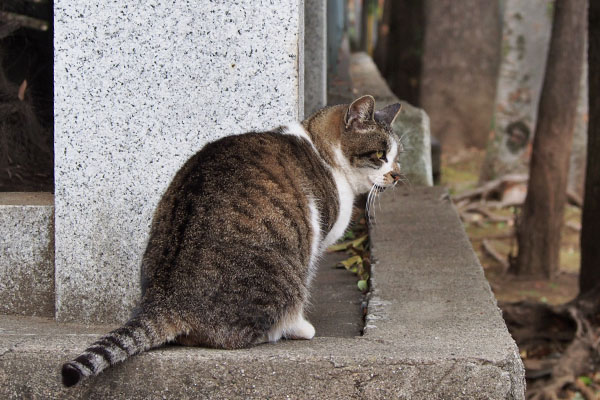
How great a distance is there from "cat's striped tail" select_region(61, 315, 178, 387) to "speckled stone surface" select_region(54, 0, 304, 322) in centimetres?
85

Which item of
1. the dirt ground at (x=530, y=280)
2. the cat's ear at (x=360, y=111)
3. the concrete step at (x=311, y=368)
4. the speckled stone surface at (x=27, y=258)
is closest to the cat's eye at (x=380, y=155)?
the cat's ear at (x=360, y=111)

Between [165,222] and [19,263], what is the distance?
1.03m

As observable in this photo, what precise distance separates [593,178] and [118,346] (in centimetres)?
465

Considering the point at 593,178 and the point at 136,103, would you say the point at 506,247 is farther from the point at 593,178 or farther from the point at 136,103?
the point at 136,103

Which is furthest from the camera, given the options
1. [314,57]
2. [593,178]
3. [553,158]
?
[553,158]

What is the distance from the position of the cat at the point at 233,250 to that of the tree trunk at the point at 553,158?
549 cm

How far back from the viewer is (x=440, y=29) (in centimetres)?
1452

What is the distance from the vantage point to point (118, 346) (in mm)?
2539

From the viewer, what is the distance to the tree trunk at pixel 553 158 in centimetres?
826

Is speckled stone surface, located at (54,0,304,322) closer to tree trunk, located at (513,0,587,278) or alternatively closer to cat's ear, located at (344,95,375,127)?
cat's ear, located at (344,95,375,127)

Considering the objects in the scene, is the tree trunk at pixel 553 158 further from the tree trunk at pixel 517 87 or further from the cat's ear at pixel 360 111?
the cat's ear at pixel 360 111

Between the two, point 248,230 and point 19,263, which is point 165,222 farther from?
point 19,263

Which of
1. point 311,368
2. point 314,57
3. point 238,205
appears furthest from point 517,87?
point 311,368

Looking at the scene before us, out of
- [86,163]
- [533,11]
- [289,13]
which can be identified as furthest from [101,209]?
[533,11]
